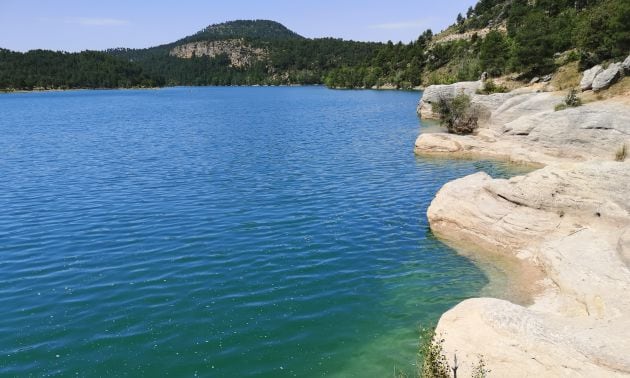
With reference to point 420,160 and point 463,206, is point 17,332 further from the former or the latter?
point 420,160

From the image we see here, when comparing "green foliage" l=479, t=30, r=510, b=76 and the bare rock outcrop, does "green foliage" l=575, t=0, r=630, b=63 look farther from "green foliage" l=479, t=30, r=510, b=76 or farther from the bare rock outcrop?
"green foliage" l=479, t=30, r=510, b=76

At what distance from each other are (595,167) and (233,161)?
34190 mm

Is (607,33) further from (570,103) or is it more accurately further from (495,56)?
(495,56)

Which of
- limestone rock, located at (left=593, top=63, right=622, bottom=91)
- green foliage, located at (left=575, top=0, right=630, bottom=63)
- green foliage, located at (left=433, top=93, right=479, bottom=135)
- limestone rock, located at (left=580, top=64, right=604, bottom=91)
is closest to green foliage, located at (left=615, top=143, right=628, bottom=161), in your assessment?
limestone rock, located at (left=593, top=63, right=622, bottom=91)

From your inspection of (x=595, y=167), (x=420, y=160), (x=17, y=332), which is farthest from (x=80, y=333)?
(x=420, y=160)

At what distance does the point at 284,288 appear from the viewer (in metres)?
22.1

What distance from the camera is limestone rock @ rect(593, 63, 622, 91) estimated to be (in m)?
55.4

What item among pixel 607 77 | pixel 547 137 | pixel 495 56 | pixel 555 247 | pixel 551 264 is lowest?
pixel 551 264

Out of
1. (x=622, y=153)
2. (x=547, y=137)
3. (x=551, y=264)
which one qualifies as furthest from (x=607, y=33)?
(x=551, y=264)

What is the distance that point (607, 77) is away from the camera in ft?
183

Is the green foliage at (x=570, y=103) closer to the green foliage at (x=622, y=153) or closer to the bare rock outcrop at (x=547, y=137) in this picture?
the bare rock outcrop at (x=547, y=137)

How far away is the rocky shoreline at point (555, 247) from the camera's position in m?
14.7

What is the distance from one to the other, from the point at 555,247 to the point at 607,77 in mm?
42128

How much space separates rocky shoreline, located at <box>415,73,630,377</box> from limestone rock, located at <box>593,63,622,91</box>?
47.2ft
